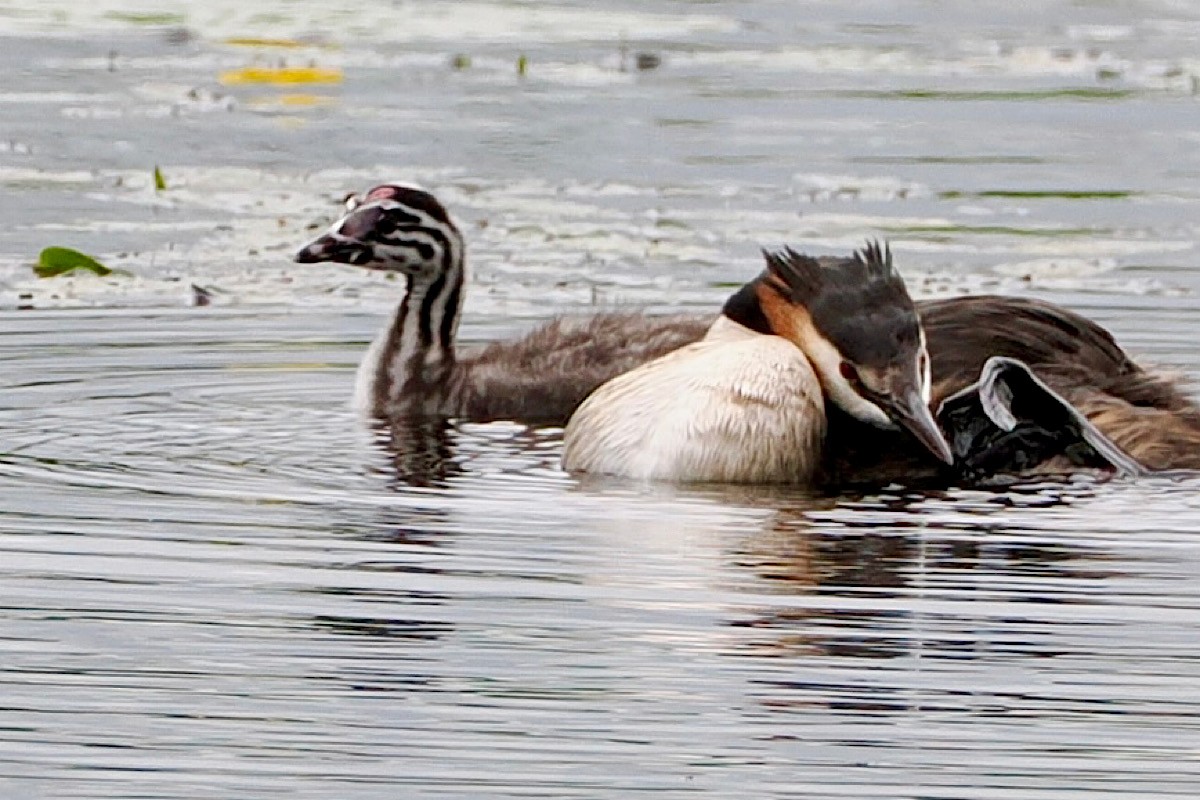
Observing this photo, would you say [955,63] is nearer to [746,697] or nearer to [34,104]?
[34,104]

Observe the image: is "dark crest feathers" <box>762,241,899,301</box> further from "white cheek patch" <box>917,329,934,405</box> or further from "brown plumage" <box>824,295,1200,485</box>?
"brown plumage" <box>824,295,1200,485</box>

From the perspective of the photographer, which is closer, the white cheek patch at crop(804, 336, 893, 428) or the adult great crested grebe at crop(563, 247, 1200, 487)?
the adult great crested grebe at crop(563, 247, 1200, 487)

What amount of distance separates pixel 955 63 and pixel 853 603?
13593 millimetres

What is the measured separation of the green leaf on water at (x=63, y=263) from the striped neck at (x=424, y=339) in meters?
1.71

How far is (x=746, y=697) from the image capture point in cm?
607

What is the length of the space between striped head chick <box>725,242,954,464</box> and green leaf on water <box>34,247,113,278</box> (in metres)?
4.08

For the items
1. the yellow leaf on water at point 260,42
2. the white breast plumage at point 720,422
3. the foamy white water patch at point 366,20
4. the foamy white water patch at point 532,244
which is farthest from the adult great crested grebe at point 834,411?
the foamy white water patch at point 366,20

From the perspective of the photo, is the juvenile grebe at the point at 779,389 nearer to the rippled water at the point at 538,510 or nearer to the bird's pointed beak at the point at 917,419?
the bird's pointed beak at the point at 917,419

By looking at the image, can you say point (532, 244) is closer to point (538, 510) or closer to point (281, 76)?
point (538, 510)

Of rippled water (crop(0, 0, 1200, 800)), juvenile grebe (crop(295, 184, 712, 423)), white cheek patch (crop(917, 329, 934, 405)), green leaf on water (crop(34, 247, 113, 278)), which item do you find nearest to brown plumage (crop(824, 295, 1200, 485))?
white cheek patch (crop(917, 329, 934, 405))

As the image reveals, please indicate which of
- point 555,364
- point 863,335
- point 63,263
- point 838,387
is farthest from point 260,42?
point 863,335

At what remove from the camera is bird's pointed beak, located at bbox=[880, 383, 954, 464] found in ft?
27.8

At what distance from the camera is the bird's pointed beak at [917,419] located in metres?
8.47

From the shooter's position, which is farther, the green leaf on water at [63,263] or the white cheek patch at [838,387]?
the green leaf on water at [63,263]
